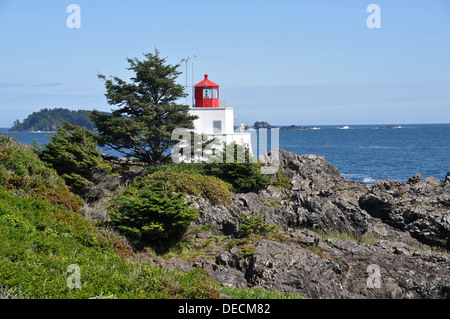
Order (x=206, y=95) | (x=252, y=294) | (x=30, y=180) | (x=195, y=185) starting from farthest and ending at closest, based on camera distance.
→ (x=206, y=95), (x=195, y=185), (x=30, y=180), (x=252, y=294)

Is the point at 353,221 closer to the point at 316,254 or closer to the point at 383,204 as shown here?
the point at 383,204

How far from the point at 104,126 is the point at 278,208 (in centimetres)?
931

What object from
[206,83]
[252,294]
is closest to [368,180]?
[206,83]

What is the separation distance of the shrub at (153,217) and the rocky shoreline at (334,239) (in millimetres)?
1311

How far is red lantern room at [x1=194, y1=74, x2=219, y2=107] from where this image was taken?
2566 cm

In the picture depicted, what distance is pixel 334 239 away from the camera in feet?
47.3

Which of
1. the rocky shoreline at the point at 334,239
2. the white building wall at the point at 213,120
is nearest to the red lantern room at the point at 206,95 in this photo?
the white building wall at the point at 213,120

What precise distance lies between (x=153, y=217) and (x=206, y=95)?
13.6 meters

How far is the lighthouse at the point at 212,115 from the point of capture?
81.9 feet

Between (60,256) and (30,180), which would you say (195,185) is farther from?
(60,256)

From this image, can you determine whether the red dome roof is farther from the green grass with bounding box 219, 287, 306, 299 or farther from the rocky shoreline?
the green grass with bounding box 219, 287, 306, 299

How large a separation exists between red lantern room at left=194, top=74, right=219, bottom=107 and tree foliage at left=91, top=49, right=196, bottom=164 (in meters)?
3.56

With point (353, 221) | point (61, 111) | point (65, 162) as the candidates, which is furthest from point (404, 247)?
point (61, 111)

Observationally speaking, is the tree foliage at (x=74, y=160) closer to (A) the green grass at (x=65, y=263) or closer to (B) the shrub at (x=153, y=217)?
(B) the shrub at (x=153, y=217)
